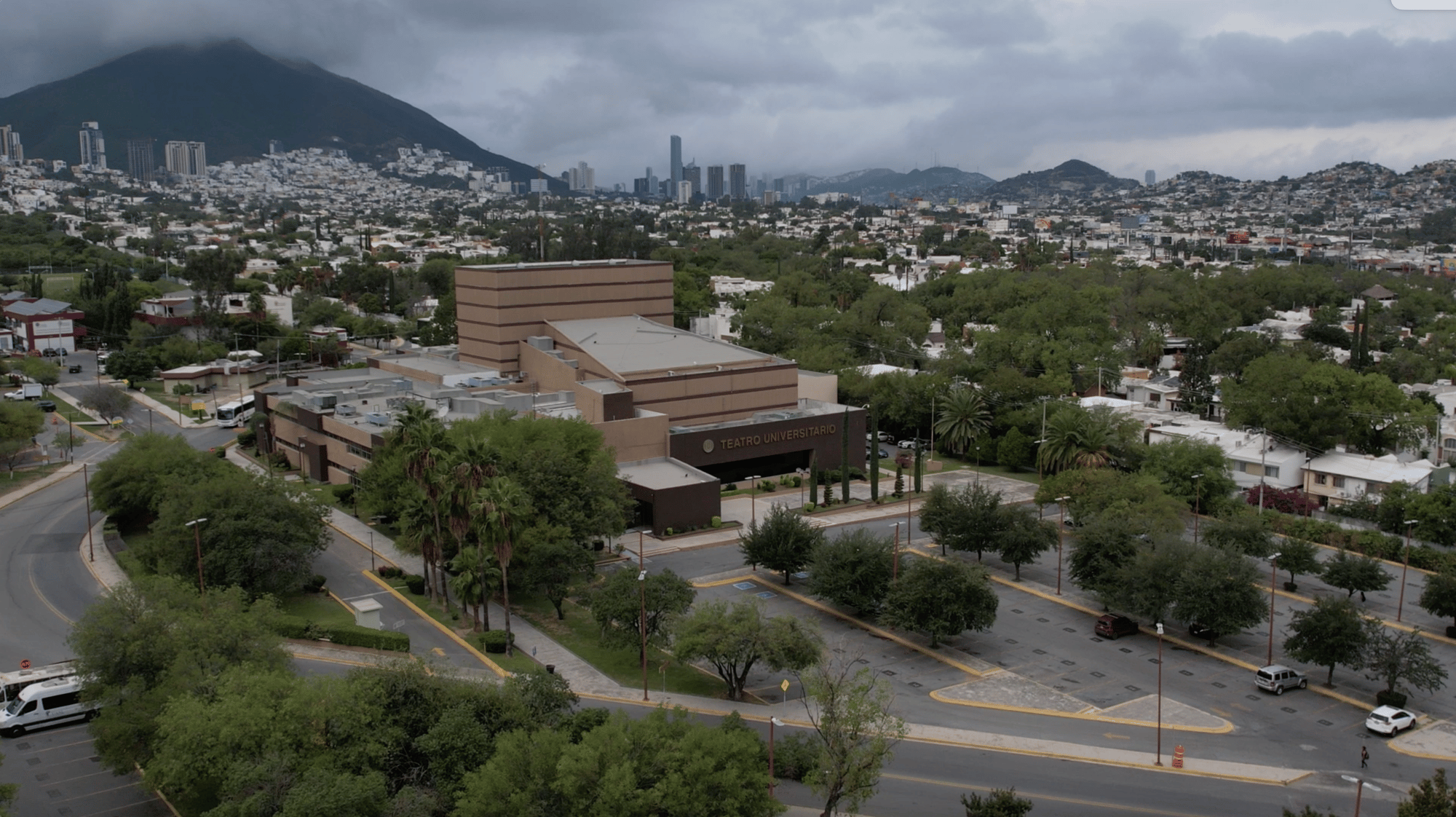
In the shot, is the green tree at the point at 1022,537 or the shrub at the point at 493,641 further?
the green tree at the point at 1022,537

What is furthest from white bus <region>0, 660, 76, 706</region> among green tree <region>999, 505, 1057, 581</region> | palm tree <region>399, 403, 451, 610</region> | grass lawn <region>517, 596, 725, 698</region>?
green tree <region>999, 505, 1057, 581</region>

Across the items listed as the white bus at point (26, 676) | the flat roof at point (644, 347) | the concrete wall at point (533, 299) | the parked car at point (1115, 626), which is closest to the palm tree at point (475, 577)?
the white bus at point (26, 676)

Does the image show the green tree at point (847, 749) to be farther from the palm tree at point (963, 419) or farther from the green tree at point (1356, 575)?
the palm tree at point (963, 419)

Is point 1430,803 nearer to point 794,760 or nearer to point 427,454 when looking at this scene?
point 794,760

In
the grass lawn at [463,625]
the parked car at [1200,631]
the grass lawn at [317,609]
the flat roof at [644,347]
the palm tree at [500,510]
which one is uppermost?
the flat roof at [644,347]

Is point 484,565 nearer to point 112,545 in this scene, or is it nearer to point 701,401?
point 112,545

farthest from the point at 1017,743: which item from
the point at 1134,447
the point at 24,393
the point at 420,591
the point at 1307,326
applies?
the point at 1307,326
